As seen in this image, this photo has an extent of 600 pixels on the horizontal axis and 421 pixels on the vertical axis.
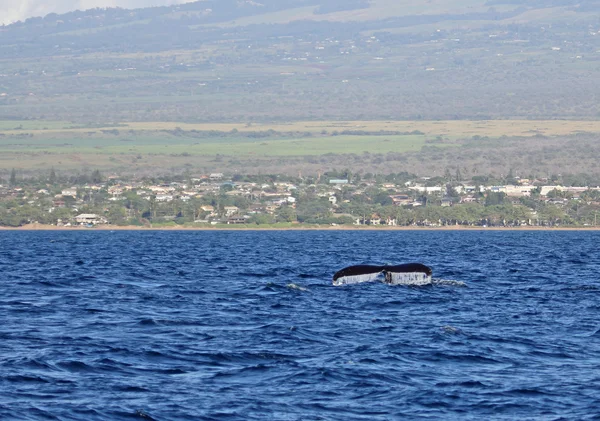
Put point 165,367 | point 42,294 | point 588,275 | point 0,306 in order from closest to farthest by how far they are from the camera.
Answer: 1. point 165,367
2. point 0,306
3. point 42,294
4. point 588,275

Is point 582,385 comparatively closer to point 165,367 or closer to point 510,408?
point 510,408

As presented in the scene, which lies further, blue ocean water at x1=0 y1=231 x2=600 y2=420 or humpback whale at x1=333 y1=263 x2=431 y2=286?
humpback whale at x1=333 y1=263 x2=431 y2=286

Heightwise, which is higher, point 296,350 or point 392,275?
point 296,350

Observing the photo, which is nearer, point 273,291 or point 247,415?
point 247,415

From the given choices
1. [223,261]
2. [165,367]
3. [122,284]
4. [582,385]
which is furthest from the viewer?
[223,261]

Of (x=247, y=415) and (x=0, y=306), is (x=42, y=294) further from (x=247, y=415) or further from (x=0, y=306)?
(x=247, y=415)

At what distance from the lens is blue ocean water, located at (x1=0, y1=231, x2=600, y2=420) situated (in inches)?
1132

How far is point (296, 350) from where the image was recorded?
120 feet

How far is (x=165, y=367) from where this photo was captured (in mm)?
33312

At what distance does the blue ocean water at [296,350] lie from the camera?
28750mm

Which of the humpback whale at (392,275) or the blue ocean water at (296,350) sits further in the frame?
the humpback whale at (392,275)

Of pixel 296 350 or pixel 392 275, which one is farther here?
pixel 392 275

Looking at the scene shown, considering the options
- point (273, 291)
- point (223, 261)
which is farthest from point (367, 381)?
point (223, 261)

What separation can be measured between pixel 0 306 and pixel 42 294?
623 cm
